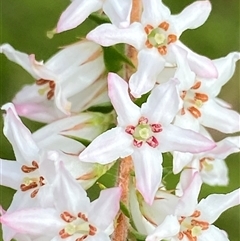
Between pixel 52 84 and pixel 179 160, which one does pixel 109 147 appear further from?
pixel 52 84

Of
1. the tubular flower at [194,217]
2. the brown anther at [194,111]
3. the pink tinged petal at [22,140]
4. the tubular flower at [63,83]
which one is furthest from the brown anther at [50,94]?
the tubular flower at [194,217]

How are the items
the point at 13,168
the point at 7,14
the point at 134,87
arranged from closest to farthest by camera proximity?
the point at 134,87, the point at 13,168, the point at 7,14

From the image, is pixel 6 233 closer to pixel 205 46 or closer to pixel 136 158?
pixel 136 158

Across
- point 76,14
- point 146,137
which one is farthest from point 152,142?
point 76,14

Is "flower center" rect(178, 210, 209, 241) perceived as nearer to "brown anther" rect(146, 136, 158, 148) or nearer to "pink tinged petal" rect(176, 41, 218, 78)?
"brown anther" rect(146, 136, 158, 148)

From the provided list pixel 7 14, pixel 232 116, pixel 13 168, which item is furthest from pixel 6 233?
pixel 7 14

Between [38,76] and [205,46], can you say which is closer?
[38,76]
